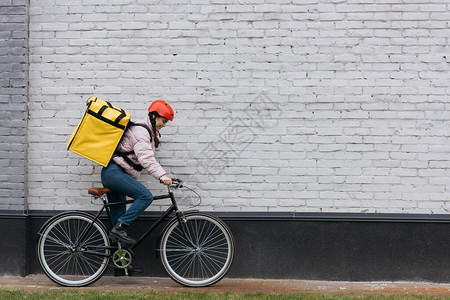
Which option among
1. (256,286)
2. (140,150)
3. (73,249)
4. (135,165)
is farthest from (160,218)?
(256,286)

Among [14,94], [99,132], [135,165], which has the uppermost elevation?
[14,94]

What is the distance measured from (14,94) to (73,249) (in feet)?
6.07

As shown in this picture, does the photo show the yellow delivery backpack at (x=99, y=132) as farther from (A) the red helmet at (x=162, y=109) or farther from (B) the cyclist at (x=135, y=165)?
(A) the red helmet at (x=162, y=109)

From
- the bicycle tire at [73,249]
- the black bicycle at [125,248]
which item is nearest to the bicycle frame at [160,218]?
the black bicycle at [125,248]

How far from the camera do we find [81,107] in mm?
6781

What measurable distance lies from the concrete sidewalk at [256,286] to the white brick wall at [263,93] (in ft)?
2.62

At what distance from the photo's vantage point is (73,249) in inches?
249

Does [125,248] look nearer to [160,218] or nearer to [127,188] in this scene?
[160,218]

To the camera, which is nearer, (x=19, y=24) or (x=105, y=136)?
(x=105, y=136)

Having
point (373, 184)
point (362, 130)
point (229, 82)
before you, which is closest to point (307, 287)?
point (373, 184)

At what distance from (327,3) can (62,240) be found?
3.87 meters

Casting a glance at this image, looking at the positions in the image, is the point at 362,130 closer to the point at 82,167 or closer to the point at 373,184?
the point at 373,184

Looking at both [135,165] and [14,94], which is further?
[14,94]

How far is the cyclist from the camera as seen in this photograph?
605 centimetres
